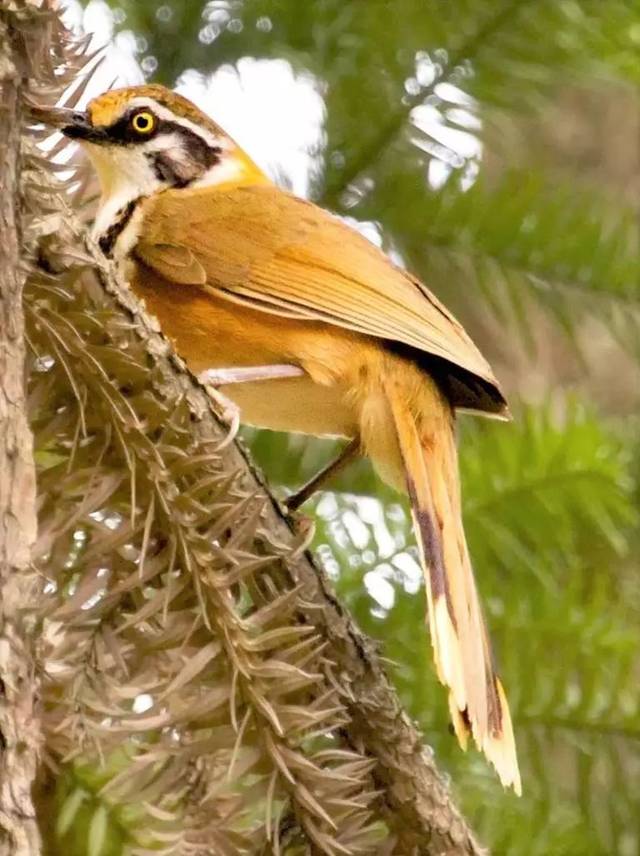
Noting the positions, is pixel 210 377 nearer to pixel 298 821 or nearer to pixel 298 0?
pixel 298 0

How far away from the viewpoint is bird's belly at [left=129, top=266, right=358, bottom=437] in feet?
3.90

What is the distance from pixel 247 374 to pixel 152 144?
32 cm

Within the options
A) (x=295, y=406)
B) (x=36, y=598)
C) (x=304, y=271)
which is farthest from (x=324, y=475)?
(x=36, y=598)

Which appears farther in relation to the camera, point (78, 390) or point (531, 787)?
point (531, 787)

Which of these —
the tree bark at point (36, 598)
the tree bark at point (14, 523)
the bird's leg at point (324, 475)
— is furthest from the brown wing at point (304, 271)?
the tree bark at point (14, 523)

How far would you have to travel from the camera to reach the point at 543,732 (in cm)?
118

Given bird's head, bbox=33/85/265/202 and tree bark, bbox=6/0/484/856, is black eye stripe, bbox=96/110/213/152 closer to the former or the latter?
bird's head, bbox=33/85/265/202

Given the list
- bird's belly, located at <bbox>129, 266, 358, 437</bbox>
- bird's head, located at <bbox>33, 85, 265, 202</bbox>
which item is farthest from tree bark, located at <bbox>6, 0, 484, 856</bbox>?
bird's head, located at <bbox>33, 85, 265, 202</bbox>

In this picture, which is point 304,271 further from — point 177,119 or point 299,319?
point 177,119

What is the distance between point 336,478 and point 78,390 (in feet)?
2.38

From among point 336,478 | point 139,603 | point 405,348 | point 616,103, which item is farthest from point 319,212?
point 616,103

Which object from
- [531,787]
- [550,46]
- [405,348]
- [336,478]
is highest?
[550,46]

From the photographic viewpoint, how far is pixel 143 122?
131 centimetres

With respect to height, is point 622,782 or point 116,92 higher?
point 116,92
